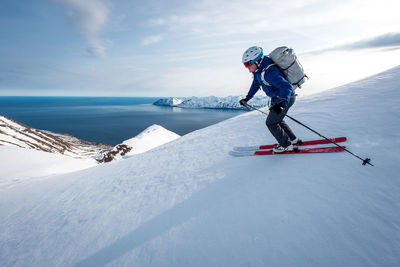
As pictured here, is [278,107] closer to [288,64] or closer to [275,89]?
[275,89]

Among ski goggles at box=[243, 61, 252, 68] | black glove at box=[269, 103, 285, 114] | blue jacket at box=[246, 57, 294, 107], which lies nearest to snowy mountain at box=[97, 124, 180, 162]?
ski goggles at box=[243, 61, 252, 68]

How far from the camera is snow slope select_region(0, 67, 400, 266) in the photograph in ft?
6.93

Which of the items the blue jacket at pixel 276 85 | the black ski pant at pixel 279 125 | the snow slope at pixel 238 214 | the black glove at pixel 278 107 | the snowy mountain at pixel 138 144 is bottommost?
the snowy mountain at pixel 138 144

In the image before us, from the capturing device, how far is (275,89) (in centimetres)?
418

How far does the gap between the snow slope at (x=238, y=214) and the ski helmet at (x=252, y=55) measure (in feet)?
8.43

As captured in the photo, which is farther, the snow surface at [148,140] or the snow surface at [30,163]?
the snow surface at [148,140]

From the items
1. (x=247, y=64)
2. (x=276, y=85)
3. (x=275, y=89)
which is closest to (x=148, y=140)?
(x=247, y=64)

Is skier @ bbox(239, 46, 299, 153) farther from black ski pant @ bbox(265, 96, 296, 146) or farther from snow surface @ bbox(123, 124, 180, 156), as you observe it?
snow surface @ bbox(123, 124, 180, 156)

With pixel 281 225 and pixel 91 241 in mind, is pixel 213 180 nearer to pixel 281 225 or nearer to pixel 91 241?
pixel 281 225

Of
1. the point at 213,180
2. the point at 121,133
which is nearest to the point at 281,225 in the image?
the point at 213,180

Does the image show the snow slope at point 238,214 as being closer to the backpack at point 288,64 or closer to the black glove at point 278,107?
the black glove at point 278,107

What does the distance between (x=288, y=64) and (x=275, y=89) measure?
64 centimetres

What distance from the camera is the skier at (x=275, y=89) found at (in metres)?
3.89

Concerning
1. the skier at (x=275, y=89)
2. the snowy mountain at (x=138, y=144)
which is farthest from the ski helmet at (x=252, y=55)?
the snowy mountain at (x=138, y=144)
